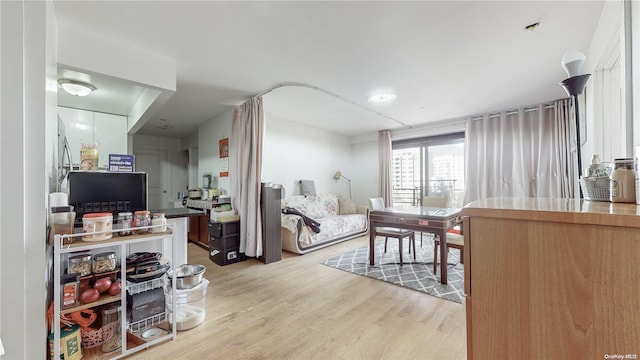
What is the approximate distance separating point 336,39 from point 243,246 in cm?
292

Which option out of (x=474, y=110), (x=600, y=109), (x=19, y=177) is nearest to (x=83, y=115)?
(x=19, y=177)

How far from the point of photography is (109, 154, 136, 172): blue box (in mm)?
2072

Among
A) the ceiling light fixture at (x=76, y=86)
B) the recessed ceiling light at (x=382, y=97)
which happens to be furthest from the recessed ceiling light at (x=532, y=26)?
the ceiling light fixture at (x=76, y=86)

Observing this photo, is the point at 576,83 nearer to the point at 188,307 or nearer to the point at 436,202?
the point at 188,307

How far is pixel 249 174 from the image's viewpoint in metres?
3.58

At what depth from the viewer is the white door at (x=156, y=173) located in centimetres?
598

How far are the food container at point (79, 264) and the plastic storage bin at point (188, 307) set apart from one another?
56 centimetres

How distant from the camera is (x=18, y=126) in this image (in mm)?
1128

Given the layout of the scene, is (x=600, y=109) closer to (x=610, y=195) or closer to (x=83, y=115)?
(x=610, y=195)

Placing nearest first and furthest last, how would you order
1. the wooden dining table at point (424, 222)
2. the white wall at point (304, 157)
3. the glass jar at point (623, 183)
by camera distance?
1. the glass jar at point (623, 183)
2. the wooden dining table at point (424, 222)
3. the white wall at point (304, 157)

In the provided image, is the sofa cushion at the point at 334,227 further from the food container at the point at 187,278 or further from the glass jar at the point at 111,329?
the glass jar at the point at 111,329

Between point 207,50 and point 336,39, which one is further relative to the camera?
point 207,50

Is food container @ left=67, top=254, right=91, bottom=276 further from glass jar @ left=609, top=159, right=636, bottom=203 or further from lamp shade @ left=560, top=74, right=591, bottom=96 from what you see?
lamp shade @ left=560, top=74, right=591, bottom=96

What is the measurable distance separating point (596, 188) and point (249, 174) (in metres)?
3.39
